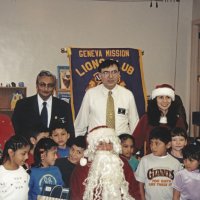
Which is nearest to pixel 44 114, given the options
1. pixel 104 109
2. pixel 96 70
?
pixel 104 109

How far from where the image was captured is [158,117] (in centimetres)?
452

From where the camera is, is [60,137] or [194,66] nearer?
[60,137]

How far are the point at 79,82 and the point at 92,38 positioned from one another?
2960 millimetres

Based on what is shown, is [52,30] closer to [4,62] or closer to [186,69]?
[4,62]

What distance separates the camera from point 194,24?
8906mm

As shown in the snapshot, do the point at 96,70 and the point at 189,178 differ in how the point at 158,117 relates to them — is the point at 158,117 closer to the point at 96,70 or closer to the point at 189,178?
the point at 189,178

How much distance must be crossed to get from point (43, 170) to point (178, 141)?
4.61 ft

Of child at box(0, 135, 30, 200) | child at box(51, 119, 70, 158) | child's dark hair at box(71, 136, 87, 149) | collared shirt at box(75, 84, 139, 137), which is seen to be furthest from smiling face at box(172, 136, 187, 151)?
child at box(0, 135, 30, 200)

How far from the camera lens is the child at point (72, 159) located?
13.2 feet

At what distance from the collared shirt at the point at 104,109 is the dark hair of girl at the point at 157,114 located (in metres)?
0.43

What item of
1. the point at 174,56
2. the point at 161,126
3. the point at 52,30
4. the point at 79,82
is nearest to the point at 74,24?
the point at 52,30

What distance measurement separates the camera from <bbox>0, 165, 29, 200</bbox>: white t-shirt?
3619mm

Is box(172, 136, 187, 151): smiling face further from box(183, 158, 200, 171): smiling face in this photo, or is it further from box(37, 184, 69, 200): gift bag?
box(37, 184, 69, 200): gift bag

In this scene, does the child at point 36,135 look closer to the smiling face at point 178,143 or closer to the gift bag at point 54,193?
the gift bag at point 54,193
